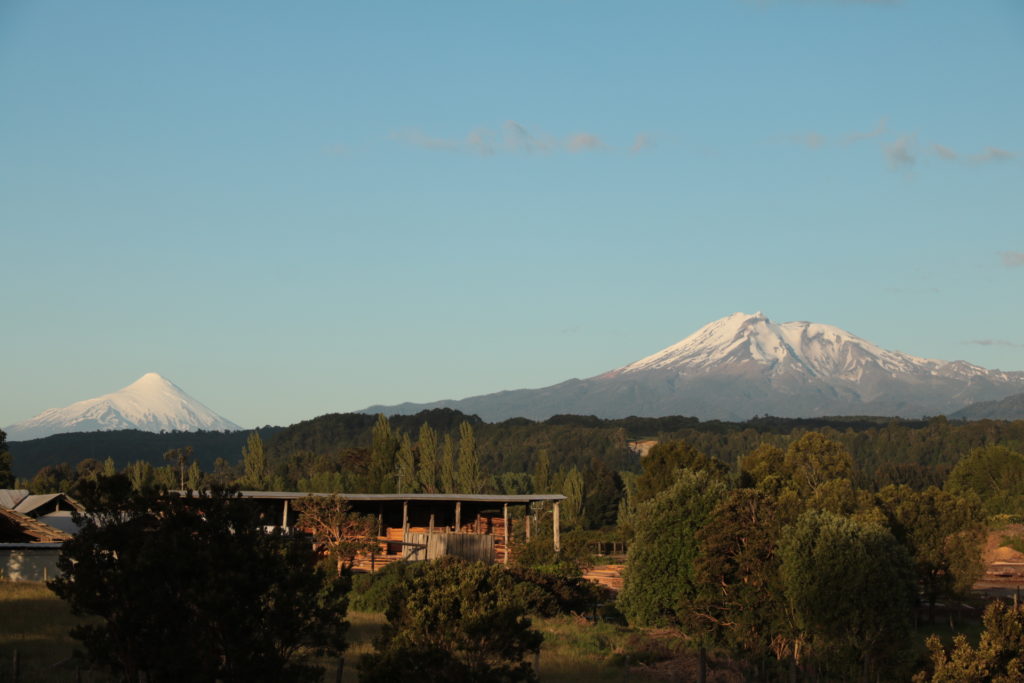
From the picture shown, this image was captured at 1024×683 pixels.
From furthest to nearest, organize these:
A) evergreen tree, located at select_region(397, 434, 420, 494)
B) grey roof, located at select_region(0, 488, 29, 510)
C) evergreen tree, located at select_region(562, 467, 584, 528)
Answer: evergreen tree, located at select_region(562, 467, 584, 528), evergreen tree, located at select_region(397, 434, 420, 494), grey roof, located at select_region(0, 488, 29, 510)

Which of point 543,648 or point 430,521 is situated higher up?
point 430,521

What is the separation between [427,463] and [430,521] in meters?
44.3

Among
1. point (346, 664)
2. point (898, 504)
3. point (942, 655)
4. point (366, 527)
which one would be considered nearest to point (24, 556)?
point (366, 527)

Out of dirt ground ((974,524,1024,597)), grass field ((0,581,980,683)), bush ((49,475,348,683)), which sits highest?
bush ((49,475,348,683))

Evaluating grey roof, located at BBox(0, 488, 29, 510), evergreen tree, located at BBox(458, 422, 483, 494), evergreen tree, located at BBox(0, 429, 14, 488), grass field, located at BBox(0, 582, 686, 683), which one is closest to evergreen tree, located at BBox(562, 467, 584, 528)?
evergreen tree, located at BBox(458, 422, 483, 494)

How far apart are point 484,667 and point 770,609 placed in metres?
15.2

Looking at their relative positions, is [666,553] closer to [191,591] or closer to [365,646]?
[365,646]

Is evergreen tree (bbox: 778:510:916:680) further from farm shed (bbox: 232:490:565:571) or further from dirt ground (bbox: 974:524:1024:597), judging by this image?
dirt ground (bbox: 974:524:1024:597)

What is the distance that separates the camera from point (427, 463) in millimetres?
95125

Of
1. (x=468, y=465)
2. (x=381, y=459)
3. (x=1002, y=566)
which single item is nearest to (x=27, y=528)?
(x=1002, y=566)

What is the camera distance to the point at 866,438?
177m

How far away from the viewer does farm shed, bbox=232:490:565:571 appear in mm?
42750

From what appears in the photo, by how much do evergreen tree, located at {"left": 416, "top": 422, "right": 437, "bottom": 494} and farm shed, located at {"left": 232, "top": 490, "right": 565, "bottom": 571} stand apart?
1312 inches

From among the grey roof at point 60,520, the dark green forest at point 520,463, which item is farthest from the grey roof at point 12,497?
the dark green forest at point 520,463
